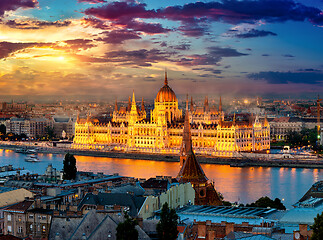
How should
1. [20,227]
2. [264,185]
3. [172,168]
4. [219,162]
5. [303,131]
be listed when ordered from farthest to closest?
[303,131] → [219,162] → [172,168] → [264,185] → [20,227]

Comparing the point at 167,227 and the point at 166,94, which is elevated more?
the point at 166,94

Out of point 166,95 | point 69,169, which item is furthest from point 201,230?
point 166,95

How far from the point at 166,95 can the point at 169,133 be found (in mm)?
4273

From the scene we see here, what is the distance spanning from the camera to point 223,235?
940 cm

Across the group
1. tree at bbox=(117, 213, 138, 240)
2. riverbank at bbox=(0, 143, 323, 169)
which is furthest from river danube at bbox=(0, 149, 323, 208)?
tree at bbox=(117, 213, 138, 240)

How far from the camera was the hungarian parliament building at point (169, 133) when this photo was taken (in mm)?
42844

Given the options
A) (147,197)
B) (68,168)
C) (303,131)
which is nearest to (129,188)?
(147,197)

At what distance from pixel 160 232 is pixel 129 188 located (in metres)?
3.50

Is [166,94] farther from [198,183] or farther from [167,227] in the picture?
[167,227]

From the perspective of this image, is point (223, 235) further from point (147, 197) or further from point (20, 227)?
point (20, 227)

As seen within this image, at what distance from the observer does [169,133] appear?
152 ft

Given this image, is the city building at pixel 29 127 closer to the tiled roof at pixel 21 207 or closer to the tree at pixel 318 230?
the tiled roof at pixel 21 207

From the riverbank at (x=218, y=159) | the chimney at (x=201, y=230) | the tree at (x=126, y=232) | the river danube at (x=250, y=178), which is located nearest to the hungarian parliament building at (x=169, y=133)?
the riverbank at (x=218, y=159)

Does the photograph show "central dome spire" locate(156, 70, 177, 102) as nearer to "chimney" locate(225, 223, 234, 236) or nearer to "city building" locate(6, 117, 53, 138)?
"city building" locate(6, 117, 53, 138)
